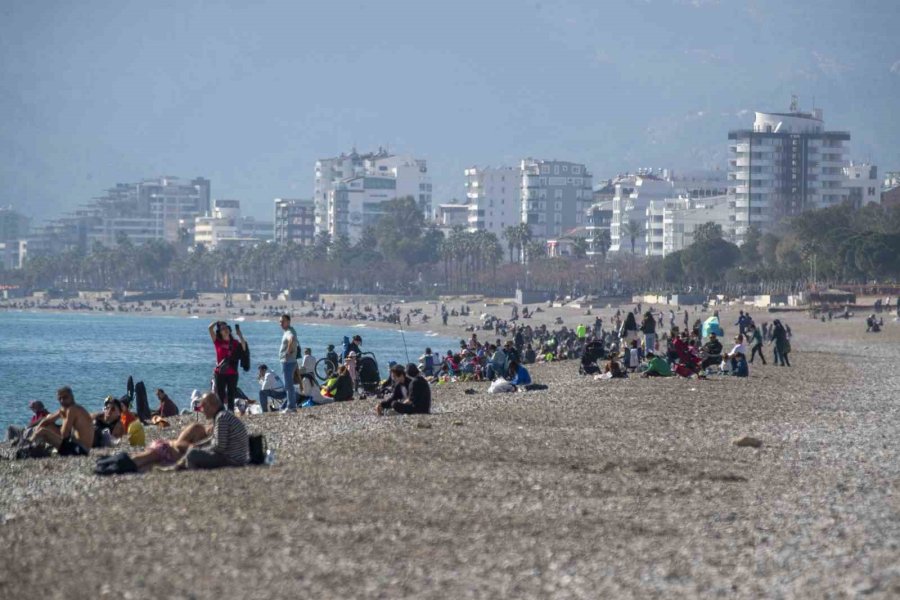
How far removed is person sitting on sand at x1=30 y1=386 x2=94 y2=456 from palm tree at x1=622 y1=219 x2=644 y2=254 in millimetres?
138051

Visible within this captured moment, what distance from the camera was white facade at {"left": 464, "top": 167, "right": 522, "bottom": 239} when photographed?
188 metres

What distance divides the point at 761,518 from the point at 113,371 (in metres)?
47.3

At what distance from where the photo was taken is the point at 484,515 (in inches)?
464

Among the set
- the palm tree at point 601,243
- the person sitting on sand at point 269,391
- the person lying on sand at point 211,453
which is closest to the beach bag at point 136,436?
the person lying on sand at point 211,453

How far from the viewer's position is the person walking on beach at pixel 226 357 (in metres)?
19.4

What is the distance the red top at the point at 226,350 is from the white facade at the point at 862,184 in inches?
4977

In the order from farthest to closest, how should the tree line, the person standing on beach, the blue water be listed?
the tree line → the blue water → the person standing on beach

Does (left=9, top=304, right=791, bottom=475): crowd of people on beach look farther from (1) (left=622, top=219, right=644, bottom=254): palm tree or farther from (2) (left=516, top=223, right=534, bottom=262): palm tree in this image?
(1) (left=622, top=219, right=644, bottom=254): palm tree

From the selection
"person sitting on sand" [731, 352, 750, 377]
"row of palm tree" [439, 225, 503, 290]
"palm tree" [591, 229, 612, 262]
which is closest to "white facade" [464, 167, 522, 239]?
"palm tree" [591, 229, 612, 262]

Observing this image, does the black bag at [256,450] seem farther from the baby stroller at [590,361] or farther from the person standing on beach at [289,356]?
the baby stroller at [590,361]

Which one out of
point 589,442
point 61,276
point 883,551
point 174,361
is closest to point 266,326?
point 174,361

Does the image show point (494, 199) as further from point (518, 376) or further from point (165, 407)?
point (165, 407)

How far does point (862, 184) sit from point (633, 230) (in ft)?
73.6

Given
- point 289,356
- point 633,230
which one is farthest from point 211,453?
point 633,230
